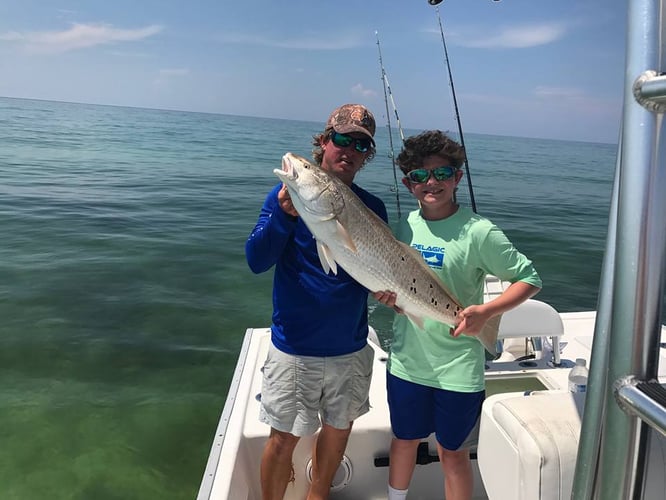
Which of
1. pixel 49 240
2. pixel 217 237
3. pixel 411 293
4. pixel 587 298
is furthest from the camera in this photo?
pixel 217 237

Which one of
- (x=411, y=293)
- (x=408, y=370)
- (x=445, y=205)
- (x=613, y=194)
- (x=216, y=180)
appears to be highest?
(x=613, y=194)

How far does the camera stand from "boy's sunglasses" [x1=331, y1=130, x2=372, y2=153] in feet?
8.17

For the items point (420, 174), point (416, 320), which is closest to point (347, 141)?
point (420, 174)

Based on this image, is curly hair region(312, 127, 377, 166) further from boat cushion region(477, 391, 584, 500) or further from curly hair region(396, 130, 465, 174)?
boat cushion region(477, 391, 584, 500)

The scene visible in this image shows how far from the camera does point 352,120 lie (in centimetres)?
252

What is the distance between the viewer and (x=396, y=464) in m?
2.69

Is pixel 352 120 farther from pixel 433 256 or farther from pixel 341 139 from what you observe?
pixel 433 256

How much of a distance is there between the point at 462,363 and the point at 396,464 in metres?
0.71

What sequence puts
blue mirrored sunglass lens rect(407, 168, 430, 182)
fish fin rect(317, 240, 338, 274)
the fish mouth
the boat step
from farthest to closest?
blue mirrored sunglass lens rect(407, 168, 430, 182)
fish fin rect(317, 240, 338, 274)
the fish mouth
the boat step

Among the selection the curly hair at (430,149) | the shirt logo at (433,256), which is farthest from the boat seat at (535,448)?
the curly hair at (430,149)

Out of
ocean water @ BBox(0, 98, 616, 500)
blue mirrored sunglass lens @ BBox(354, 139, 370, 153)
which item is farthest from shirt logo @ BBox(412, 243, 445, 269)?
ocean water @ BBox(0, 98, 616, 500)

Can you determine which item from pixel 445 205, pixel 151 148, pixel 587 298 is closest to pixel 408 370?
pixel 445 205

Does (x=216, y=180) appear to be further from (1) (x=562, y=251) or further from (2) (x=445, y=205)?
(2) (x=445, y=205)

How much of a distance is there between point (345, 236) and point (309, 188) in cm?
28
